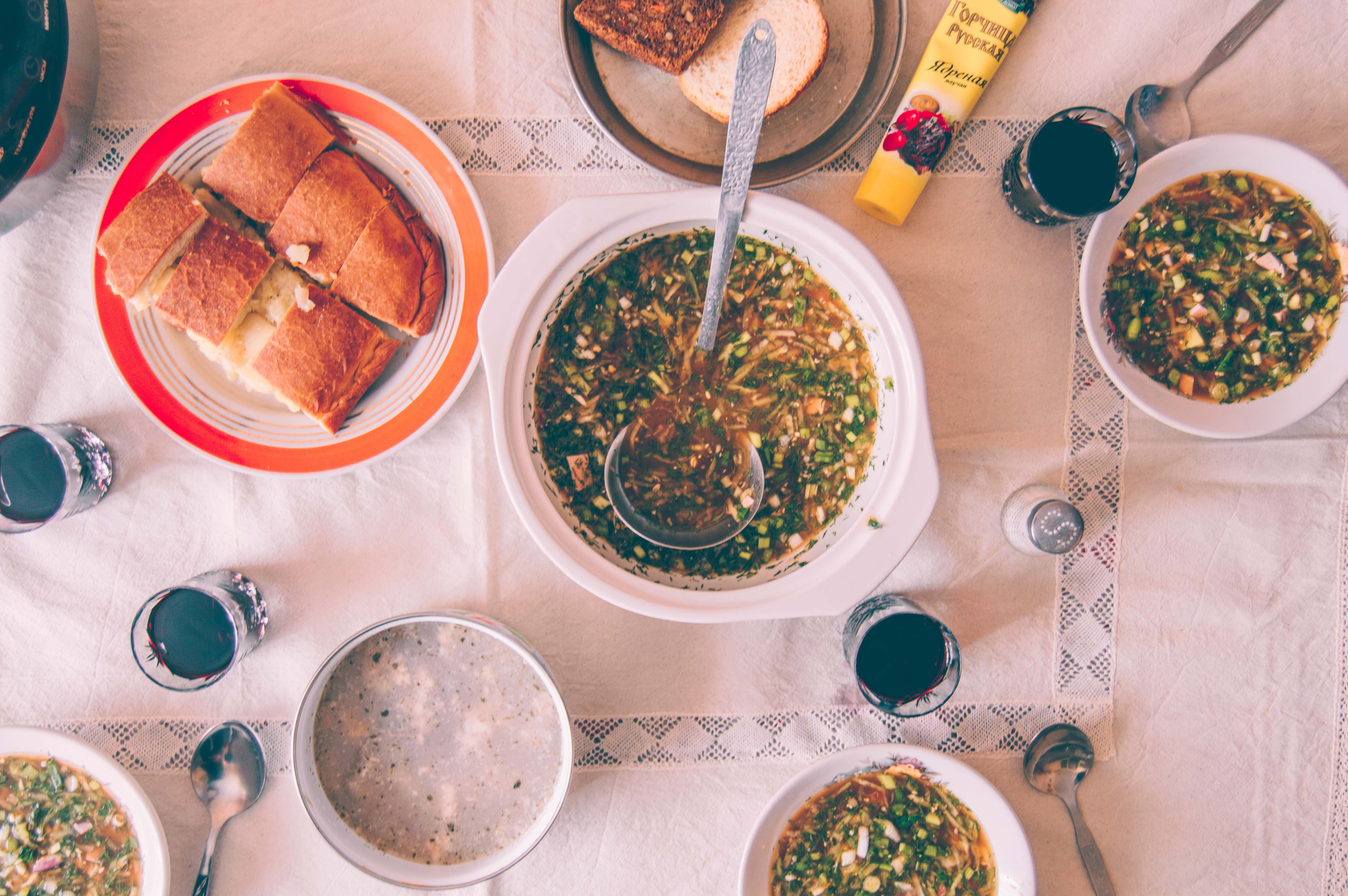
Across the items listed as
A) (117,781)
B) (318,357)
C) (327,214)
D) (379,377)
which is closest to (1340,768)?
(379,377)

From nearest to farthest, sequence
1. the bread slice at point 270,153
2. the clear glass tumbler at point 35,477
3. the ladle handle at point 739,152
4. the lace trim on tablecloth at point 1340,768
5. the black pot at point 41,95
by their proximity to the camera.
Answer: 1. the ladle handle at point 739,152
2. the black pot at point 41,95
3. the bread slice at point 270,153
4. the clear glass tumbler at point 35,477
5. the lace trim on tablecloth at point 1340,768

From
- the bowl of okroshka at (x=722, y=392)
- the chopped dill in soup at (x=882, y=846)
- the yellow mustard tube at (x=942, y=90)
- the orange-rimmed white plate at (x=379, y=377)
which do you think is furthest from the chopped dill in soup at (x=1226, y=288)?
the orange-rimmed white plate at (x=379, y=377)

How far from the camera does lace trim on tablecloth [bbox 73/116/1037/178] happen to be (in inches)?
61.0

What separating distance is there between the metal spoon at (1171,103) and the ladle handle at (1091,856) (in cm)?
150

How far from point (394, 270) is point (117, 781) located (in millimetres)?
1233

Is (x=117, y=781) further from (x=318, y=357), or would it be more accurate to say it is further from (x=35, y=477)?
(x=318, y=357)

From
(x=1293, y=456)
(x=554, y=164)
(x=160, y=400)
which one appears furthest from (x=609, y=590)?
(x=1293, y=456)

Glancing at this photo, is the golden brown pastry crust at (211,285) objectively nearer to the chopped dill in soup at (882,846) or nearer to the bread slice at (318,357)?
the bread slice at (318,357)

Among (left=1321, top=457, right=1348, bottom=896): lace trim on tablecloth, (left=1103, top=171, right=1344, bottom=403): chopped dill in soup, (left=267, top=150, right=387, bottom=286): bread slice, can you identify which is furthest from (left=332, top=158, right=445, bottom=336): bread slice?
(left=1321, top=457, right=1348, bottom=896): lace trim on tablecloth

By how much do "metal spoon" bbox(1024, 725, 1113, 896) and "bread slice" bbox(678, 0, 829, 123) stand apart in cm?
155

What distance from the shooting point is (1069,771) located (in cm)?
159

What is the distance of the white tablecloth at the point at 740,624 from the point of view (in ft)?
5.09

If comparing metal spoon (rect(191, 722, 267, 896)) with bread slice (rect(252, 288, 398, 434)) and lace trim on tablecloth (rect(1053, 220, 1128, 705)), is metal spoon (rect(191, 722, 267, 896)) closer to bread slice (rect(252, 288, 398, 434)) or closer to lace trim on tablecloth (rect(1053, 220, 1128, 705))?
bread slice (rect(252, 288, 398, 434))

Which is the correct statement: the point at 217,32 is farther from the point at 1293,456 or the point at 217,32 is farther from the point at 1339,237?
the point at 1293,456
